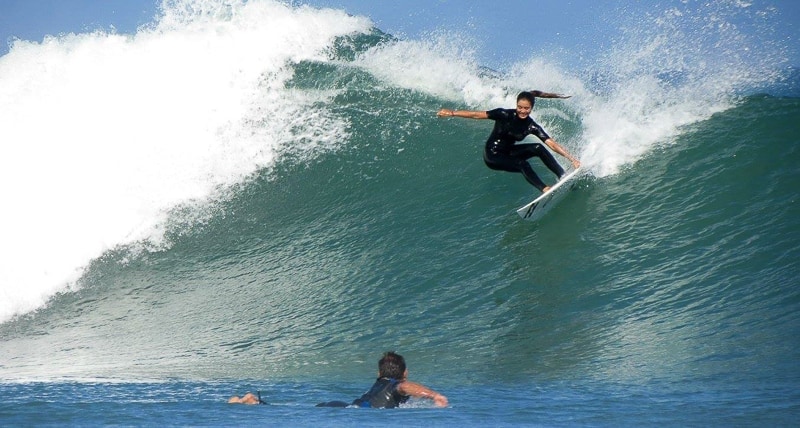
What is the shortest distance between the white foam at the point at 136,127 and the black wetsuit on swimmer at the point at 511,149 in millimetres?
4163

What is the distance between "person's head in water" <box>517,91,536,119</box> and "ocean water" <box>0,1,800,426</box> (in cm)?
129

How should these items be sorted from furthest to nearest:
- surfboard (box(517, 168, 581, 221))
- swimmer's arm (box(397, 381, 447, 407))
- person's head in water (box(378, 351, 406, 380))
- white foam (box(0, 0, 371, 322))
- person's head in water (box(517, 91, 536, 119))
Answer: white foam (box(0, 0, 371, 322)) < surfboard (box(517, 168, 581, 221)) < person's head in water (box(517, 91, 536, 119)) < person's head in water (box(378, 351, 406, 380)) < swimmer's arm (box(397, 381, 447, 407))

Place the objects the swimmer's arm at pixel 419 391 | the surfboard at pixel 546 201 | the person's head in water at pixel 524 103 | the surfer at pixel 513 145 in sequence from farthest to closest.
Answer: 1. the surfboard at pixel 546 201
2. the surfer at pixel 513 145
3. the person's head in water at pixel 524 103
4. the swimmer's arm at pixel 419 391

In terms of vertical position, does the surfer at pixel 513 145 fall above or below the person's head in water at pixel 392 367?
above

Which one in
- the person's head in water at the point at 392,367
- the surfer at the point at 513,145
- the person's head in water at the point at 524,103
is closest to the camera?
the person's head in water at the point at 392,367

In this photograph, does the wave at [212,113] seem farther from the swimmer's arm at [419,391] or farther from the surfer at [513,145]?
the swimmer's arm at [419,391]

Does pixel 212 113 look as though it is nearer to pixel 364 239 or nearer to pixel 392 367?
pixel 364 239

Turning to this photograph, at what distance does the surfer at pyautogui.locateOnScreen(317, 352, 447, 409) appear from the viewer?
484cm

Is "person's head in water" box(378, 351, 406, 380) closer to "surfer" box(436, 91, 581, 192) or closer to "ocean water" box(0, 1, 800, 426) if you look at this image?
"ocean water" box(0, 1, 800, 426)

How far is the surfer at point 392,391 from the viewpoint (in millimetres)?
4844

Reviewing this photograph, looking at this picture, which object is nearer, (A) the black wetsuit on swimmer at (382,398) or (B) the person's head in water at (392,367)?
(A) the black wetsuit on swimmer at (382,398)

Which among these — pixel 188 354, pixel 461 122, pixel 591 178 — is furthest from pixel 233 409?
pixel 461 122

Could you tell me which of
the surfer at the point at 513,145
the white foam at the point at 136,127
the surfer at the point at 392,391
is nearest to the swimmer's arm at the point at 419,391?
the surfer at the point at 392,391

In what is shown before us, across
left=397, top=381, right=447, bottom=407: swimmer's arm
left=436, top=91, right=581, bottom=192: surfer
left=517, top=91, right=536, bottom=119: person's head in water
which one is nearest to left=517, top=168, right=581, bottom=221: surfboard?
left=436, top=91, right=581, bottom=192: surfer
